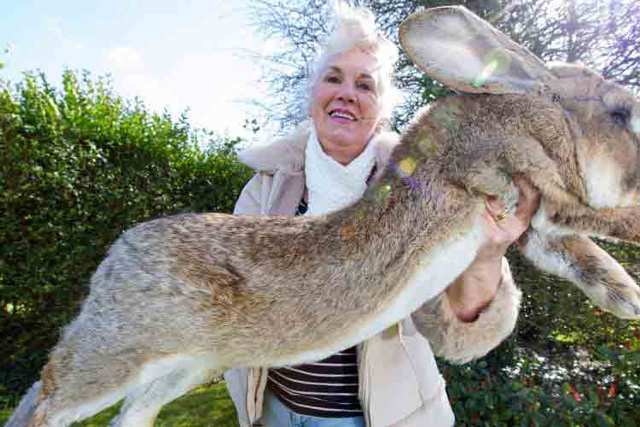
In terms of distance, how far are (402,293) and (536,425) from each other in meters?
2.73

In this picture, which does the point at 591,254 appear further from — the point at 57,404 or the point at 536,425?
the point at 536,425

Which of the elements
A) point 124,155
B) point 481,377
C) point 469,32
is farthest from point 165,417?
point 469,32

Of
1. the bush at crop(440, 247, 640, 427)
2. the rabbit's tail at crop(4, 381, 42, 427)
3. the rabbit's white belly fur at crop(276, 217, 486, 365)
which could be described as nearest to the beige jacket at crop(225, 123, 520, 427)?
the rabbit's white belly fur at crop(276, 217, 486, 365)

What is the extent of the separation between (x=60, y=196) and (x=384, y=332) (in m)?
4.50

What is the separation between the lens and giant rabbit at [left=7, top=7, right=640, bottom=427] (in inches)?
64.2

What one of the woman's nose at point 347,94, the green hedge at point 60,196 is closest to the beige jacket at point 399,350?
the woman's nose at point 347,94

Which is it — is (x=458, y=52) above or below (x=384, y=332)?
above

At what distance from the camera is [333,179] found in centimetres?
250

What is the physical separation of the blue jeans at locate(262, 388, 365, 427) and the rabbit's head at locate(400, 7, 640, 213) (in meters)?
1.30

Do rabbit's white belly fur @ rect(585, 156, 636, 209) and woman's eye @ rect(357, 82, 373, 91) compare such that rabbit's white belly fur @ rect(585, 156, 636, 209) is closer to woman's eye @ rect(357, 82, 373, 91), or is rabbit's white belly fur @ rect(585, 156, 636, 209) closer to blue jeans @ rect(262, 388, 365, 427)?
woman's eye @ rect(357, 82, 373, 91)

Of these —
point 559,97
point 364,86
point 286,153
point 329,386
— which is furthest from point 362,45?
point 329,386

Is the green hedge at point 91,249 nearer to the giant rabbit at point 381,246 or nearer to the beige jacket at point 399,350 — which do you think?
the beige jacket at point 399,350

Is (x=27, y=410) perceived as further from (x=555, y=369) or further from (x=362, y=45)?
(x=555, y=369)

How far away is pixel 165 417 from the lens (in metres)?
5.92
